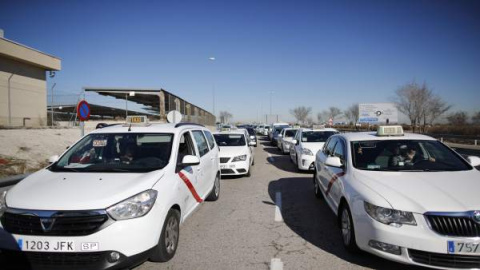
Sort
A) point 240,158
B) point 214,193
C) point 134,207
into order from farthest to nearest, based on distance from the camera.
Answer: point 240,158, point 214,193, point 134,207

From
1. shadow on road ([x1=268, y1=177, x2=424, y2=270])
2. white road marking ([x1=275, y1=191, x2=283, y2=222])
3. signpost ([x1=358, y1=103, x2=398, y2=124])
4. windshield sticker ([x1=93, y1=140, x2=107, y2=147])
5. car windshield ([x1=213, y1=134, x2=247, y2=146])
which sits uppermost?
signpost ([x1=358, y1=103, x2=398, y2=124])

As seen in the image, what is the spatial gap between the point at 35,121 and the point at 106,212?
25856 mm

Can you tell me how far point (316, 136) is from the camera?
1170cm

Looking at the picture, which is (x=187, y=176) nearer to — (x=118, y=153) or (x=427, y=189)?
(x=118, y=153)

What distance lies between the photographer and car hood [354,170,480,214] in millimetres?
3111

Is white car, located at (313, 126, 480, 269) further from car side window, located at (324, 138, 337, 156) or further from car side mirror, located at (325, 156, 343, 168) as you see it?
car side window, located at (324, 138, 337, 156)

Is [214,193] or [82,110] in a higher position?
[82,110]

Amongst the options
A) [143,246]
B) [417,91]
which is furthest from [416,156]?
[417,91]

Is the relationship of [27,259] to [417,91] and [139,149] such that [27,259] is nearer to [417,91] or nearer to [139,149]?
[139,149]

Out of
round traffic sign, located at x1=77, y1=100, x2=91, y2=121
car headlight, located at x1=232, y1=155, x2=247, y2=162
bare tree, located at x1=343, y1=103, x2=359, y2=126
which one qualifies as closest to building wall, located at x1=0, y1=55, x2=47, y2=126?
round traffic sign, located at x1=77, y1=100, x2=91, y2=121

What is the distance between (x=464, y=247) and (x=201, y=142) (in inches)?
174

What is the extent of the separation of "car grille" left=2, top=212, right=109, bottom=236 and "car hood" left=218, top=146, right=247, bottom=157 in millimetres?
6107

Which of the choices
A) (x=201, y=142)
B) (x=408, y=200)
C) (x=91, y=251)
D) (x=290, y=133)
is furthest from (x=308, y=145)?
(x=91, y=251)

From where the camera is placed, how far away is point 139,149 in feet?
14.8
